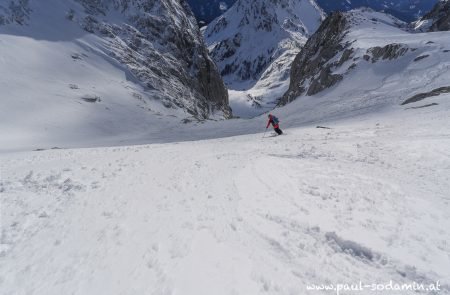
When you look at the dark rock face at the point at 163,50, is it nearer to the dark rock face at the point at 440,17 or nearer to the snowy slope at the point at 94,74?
the snowy slope at the point at 94,74

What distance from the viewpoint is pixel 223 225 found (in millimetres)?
8867

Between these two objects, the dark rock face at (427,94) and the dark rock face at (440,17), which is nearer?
the dark rock face at (427,94)

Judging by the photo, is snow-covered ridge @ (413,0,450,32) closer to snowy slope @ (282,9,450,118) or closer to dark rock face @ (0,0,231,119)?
snowy slope @ (282,9,450,118)

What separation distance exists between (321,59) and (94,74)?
4622 centimetres

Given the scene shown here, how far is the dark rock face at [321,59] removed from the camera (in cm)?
6047

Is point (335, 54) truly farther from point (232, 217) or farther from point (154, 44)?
point (232, 217)

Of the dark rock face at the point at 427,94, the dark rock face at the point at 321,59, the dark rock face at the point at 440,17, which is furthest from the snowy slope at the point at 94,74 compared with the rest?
the dark rock face at the point at 440,17

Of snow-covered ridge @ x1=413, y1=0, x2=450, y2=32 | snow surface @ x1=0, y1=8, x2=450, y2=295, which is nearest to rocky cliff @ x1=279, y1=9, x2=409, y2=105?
snow-covered ridge @ x1=413, y1=0, x2=450, y2=32

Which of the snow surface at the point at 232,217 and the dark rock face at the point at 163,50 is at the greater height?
the dark rock face at the point at 163,50

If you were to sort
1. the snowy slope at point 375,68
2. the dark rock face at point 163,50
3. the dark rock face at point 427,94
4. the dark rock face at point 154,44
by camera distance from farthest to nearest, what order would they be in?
1. the dark rock face at point 163,50
2. the dark rock face at point 154,44
3. the snowy slope at point 375,68
4. the dark rock face at point 427,94

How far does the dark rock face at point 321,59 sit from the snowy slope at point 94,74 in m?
25.4

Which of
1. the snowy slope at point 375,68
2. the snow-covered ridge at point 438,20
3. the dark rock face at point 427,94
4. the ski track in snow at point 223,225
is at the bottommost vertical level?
the ski track in snow at point 223,225

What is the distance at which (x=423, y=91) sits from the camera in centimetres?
3509

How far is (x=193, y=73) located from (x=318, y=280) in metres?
96.9
